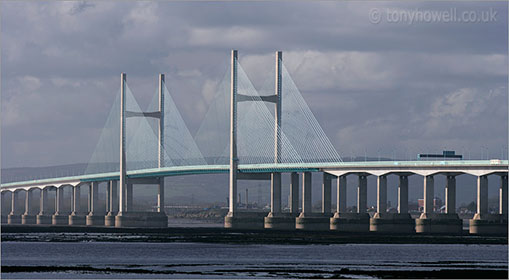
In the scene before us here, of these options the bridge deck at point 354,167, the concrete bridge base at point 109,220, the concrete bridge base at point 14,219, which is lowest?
the concrete bridge base at point 14,219

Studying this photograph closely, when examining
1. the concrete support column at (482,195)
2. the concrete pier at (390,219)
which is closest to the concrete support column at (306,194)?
the concrete pier at (390,219)

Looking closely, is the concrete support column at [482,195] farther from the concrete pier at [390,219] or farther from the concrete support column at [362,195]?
the concrete support column at [362,195]

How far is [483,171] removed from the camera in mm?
109375

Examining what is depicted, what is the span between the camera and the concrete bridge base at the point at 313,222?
4737 inches

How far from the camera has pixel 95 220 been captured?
158625 mm

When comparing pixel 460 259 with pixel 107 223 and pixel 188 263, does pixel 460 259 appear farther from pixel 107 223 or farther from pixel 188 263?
pixel 107 223

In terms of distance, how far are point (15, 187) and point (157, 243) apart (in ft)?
367

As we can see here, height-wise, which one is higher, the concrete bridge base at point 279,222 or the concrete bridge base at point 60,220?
the concrete bridge base at point 279,222

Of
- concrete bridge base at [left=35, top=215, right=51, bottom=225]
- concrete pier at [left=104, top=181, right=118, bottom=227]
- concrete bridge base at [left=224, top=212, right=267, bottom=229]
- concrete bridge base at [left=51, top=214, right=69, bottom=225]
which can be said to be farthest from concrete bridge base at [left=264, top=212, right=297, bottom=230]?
concrete bridge base at [left=35, top=215, right=51, bottom=225]

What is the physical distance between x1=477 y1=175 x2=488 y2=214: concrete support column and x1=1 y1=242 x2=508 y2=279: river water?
20.6m

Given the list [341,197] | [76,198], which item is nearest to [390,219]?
[341,197]

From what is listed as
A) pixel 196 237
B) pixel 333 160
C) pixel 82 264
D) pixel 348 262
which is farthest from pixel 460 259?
pixel 333 160

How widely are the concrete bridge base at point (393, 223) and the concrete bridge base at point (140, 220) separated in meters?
34.1

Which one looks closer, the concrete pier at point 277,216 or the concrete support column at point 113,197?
the concrete pier at point 277,216
